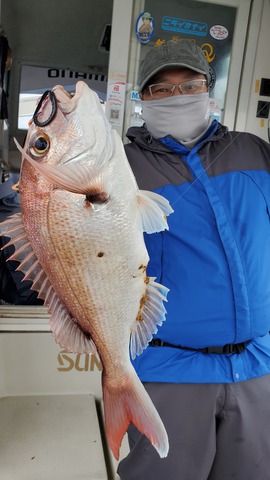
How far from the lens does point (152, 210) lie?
988 mm

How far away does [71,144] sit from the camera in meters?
0.95

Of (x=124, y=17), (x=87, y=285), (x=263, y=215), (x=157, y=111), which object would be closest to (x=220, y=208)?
(x=263, y=215)

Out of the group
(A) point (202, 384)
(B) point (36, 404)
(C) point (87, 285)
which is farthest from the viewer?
(B) point (36, 404)

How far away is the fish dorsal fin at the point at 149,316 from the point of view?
3.53 ft

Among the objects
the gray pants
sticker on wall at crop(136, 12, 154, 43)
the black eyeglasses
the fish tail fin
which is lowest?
the gray pants

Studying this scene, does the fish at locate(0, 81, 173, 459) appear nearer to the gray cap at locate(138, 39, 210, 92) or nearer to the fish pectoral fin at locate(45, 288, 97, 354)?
the fish pectoral fin at locate(45, 288, 97, 354)

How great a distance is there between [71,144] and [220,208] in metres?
0.58

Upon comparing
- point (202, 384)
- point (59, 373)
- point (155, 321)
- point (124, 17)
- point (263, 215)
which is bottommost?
point (59, 373)

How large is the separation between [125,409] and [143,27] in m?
2.49

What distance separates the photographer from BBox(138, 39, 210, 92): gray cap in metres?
1.34

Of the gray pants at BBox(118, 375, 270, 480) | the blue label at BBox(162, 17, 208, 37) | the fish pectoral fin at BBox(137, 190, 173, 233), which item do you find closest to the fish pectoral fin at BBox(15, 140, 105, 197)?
the fish pectoral fin at BBox(137, 190, 173, 233)

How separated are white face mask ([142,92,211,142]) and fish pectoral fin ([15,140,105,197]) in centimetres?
57

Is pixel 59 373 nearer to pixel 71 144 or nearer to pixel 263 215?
pixel 263 215

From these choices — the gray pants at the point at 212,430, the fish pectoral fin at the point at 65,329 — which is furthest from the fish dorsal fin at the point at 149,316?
the gray pants at the point at 212,430
